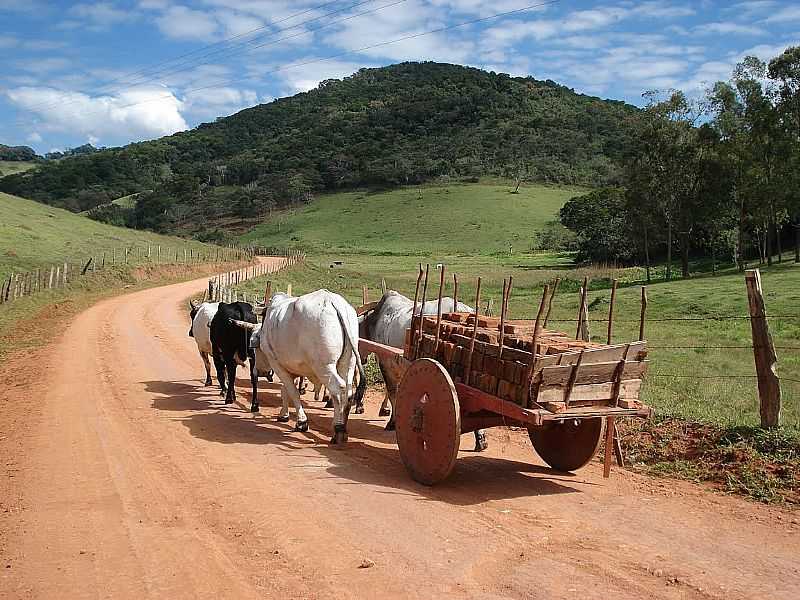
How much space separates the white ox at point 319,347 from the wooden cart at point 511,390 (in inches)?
66.3

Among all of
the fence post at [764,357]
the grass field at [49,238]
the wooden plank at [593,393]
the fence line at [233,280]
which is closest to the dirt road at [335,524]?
the wooden plank at [593,393]

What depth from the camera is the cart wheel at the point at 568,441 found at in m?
7.92

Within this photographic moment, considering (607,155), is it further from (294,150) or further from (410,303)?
(410,303)

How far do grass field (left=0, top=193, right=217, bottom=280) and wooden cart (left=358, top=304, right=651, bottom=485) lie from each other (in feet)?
99.9

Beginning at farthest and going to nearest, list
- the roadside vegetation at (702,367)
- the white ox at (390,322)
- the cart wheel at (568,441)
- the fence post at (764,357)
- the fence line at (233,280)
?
the fence line at (233,280) < the white ox at (390,322) < the fence post at (764,357) < the roadside vegetation at (702,367) < the cart wheel at (568,441)

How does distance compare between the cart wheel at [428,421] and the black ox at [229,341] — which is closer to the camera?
the cart wheel at [428,421]

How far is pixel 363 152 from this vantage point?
406 ft

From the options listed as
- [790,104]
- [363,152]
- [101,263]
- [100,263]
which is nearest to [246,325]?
[101,263]

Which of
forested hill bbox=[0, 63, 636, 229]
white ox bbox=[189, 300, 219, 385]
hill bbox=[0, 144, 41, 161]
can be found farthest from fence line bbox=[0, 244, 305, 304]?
hill bbox=[0, 144, 41, 161]

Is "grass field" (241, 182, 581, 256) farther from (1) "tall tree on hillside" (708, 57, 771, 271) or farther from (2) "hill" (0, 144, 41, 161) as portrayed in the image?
(2) "hill" (0, 144, 41, 161)

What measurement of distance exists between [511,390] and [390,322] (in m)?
4.75

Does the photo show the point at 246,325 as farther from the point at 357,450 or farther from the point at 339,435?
the point at 357,450

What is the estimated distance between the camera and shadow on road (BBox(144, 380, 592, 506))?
7547 millimetres

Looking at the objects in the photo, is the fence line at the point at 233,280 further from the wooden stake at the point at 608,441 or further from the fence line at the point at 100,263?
the wooden stake at the point at 608,441
